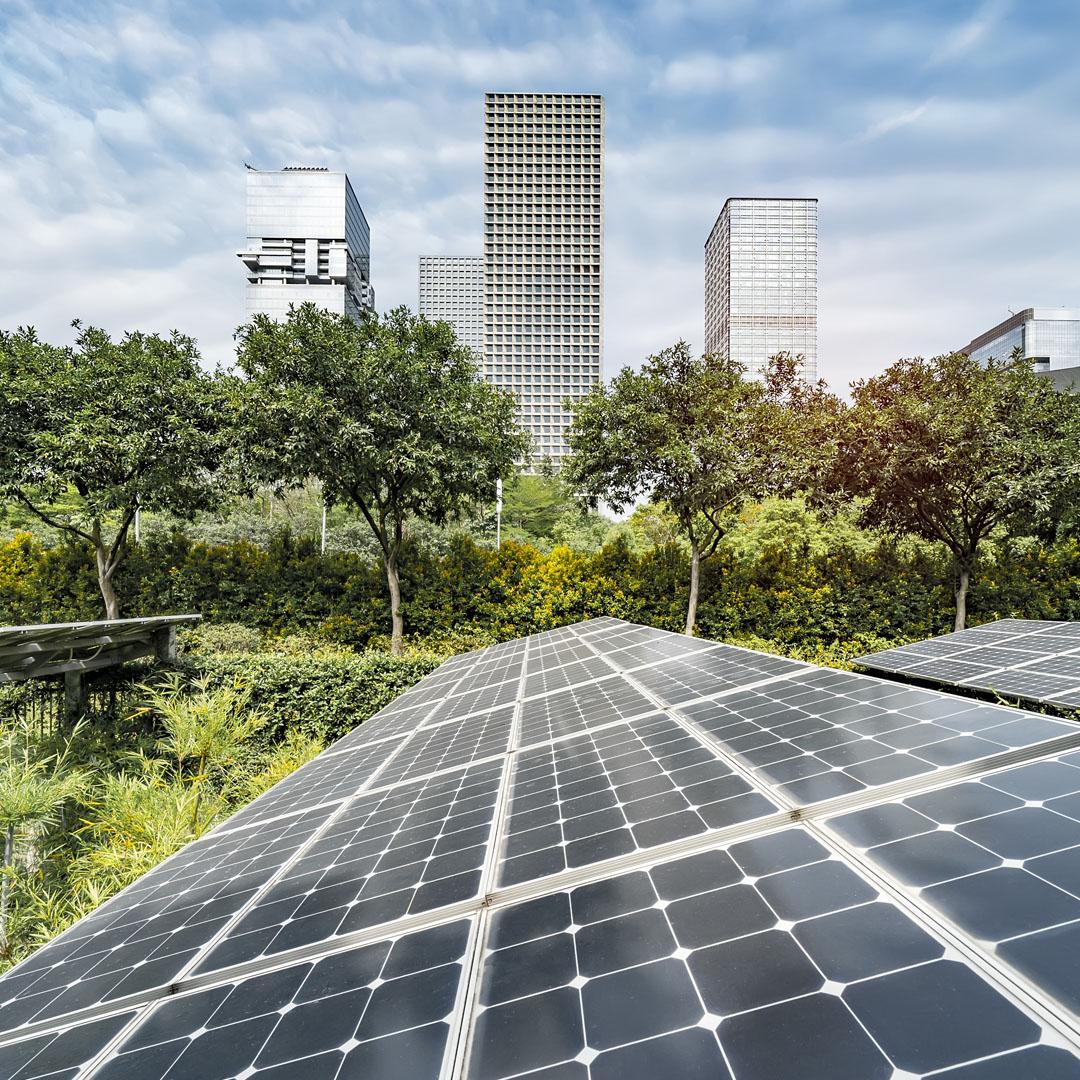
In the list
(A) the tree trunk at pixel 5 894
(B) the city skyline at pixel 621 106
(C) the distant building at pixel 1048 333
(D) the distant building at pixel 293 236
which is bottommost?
(A) the tree trunk at pixel 5 894

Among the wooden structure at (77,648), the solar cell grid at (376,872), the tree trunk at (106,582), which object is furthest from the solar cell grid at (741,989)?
the tree trunk at (106,582)

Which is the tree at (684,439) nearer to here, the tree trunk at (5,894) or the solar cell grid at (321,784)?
the solar cell grid at (321,784)

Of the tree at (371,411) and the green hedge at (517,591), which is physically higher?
the tree at (371,411)

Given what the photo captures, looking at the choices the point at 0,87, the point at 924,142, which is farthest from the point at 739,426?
the point at 0,87

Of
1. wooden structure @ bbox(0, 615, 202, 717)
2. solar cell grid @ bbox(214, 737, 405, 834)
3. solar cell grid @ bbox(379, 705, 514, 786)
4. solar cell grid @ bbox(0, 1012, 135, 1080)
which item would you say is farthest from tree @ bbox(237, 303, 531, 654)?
solar cell grid @ bbox(0, 1012, 135, 1080)

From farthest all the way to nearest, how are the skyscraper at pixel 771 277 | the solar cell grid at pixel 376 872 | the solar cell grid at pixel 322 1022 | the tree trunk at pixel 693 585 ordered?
the skyscraper at pixel 771 277 < the tree trunk at pixel 693 585 < the solar cell grid at pixel 376 872 < the solar cell grid at pixel 322 1022

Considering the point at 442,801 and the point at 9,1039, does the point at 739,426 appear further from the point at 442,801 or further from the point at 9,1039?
the point at 9,1039
